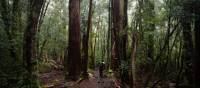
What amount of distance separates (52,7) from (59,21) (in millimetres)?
1772

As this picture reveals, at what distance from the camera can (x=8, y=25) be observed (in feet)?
38.2

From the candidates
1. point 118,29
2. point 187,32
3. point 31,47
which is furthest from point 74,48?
point 187,32

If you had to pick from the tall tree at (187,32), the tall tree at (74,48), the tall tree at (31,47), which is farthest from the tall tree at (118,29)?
the tall tree at (31,47)

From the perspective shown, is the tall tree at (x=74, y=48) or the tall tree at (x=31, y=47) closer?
the tall tree at (x=31, y=47)

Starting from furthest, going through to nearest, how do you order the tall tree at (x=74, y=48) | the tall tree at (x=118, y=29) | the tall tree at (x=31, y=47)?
the tall tree at (x=74, y=48)
the tall tree at (x=118, y=29)
the tall tree at (x=31, y=47)

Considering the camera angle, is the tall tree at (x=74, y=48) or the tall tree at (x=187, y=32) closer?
the tall tree at (x=187, y=32)

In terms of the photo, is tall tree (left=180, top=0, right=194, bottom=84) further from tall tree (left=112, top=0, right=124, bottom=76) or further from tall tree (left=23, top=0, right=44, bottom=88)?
tall tree (left=23, top=0, right=44, bottom=88)

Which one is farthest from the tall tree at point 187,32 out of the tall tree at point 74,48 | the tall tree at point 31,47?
the tall tree at point 31,47

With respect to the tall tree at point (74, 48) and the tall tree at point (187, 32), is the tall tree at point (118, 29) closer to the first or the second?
the tall tree at point (74, 48)

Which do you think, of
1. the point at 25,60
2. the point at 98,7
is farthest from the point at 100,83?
the point at 98,7

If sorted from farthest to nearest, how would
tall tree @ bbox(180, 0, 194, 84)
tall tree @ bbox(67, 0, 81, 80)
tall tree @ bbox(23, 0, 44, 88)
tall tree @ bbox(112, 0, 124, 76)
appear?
1. tall tree @ bbox(67, 0, 81, 80)
2. tall tree @ bbox(112, 0, 124, 76)
3. tall tree @ bbox(180, 0, 194, 84)
4. tall tree @ bbox(23, 0, 44, 88)

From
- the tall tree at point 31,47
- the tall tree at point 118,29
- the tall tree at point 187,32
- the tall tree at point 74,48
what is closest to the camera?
the tall tree at point 31,47

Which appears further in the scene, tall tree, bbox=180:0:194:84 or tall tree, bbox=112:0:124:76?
tall tree, bbox=112:0:124:76

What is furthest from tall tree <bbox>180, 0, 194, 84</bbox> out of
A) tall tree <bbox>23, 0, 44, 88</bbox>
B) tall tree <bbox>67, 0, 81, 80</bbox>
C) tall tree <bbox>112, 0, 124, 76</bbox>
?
tall tree <bbox>23, 0, 44, 88</bbox>
